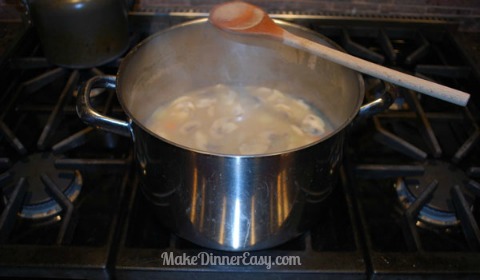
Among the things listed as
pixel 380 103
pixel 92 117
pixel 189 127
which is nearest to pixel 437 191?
pixel 380 103

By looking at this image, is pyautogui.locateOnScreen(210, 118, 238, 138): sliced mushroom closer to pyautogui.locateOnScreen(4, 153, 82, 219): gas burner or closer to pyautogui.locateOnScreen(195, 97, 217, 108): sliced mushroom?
pyautogui.locateOnScreen(195, 97, 217, 108): sliced mushroom

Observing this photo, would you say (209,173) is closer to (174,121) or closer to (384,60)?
(174,121)

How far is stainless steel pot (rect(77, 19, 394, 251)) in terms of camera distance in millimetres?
523

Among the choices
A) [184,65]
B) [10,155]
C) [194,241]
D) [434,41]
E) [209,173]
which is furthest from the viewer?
[434,41]

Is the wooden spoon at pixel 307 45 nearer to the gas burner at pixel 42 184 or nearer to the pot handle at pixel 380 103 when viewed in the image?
the pot handle at pixel 380 103

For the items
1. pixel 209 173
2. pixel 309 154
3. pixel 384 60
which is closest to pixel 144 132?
pixel 209 173

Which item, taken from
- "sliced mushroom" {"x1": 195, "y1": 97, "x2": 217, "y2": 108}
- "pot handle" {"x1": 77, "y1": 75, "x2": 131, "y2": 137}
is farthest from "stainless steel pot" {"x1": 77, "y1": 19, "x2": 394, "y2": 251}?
"sliced mushroom" {"x1": 195, "y1": 97, "x2": 217, "y2": 108}

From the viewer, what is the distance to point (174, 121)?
864 millimetres

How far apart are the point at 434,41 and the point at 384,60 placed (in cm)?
18

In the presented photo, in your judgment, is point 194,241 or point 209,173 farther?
point 194,241

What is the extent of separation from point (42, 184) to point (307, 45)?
1.60 feet

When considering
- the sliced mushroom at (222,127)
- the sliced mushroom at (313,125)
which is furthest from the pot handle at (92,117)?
the sliced mushroom at (313,125)

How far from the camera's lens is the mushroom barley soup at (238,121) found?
778 millimetres

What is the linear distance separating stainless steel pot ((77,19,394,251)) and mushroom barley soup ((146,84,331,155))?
63 mm
